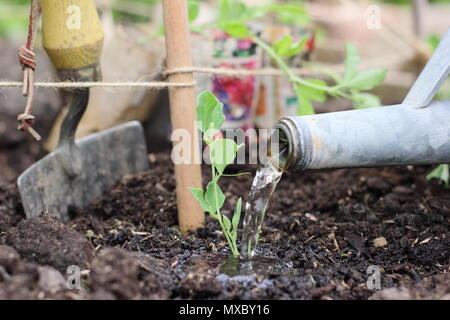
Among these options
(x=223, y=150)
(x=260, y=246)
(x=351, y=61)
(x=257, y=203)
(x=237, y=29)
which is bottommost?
(x=260, y=246)

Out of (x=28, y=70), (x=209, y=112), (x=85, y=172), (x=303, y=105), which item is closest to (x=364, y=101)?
(x=303, y=105)

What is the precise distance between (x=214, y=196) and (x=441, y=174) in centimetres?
77

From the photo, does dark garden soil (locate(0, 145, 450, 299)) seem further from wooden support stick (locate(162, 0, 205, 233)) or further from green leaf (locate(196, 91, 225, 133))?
green leaf (locate(196, 91, 225, 133))

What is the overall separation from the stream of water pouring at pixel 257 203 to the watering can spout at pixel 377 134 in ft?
0.20

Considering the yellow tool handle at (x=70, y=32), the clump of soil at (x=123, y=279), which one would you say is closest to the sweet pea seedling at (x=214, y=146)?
the clump of soil at (x=123, y=279)

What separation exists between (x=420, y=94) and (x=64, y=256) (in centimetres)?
80

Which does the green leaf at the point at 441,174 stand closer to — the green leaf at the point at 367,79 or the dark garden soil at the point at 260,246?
the dark garden soil at the point at 260,246

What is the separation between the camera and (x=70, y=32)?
143 cm

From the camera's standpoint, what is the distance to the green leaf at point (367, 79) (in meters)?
1.73

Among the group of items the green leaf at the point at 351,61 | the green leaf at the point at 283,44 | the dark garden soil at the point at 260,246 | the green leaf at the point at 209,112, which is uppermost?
the green leaf at the point at 283,44

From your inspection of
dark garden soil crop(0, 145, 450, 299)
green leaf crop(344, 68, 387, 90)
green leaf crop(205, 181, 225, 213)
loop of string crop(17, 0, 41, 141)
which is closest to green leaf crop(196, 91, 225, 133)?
green leaf crop(205, 181, 225, 213)

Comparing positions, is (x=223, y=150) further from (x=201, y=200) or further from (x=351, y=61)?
(x=351, y=61)

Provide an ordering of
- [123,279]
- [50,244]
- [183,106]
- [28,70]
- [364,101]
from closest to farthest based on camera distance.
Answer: [123,279]
[50,244]
[28,70]
[183,106]
[364,101]
